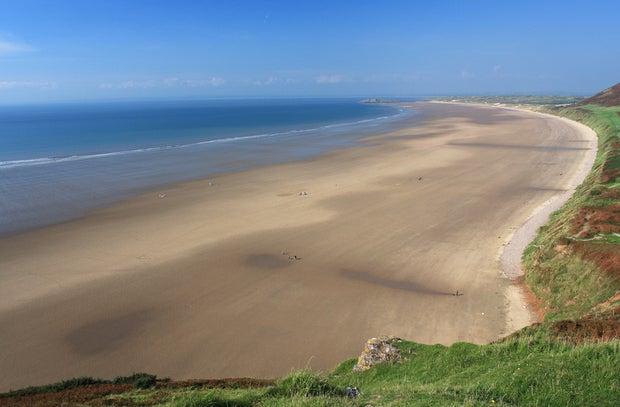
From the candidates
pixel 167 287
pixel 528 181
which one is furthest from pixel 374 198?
pixel 167 287

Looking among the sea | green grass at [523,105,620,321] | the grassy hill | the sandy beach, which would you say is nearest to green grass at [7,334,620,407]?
the grassy hill

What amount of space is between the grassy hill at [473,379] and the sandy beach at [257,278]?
2746 mm

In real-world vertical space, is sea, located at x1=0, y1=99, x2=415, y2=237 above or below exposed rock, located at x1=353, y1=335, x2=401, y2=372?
above

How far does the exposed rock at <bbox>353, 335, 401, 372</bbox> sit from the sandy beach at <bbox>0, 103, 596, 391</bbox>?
9.10 ft

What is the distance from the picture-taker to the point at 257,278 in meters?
18.4

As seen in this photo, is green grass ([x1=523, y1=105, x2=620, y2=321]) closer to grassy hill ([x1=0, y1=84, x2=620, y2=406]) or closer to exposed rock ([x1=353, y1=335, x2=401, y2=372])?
grassy hill ([x1=0, y1=84, x2=620, y2=406])

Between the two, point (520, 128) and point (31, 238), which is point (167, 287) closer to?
point (31, 238)

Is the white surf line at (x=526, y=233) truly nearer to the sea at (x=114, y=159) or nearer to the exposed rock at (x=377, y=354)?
the exposed rock at (x=377, y=354)

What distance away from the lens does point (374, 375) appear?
9.45 m

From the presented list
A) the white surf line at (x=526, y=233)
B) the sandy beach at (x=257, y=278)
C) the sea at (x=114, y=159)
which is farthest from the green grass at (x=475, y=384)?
the sea at (x=114, y=159)

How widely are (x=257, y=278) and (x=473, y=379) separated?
11903mm

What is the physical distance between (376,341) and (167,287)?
10.5 meters

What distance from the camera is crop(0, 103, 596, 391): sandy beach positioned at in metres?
13.4

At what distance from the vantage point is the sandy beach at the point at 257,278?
1345 cm
